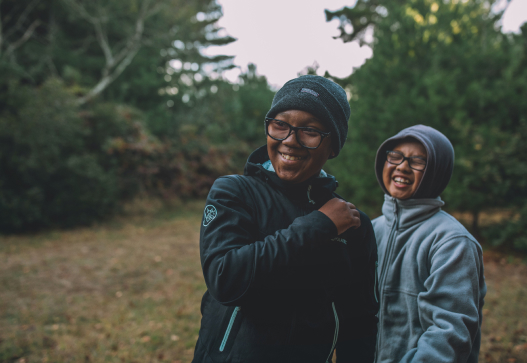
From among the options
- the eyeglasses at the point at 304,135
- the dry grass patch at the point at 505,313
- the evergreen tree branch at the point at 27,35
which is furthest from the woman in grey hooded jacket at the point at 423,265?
the evergreen tree branch at the point at 27,35

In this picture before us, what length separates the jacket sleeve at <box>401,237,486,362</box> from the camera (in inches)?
52.3

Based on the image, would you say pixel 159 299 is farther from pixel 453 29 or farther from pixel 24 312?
pixel 453 29

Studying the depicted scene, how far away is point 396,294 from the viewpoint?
1711 mm

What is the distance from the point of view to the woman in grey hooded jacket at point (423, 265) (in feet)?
4.50

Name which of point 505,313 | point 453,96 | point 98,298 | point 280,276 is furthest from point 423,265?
point 453,96

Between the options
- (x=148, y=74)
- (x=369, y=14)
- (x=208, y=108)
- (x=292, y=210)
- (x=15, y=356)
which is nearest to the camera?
(x=292, y=210)

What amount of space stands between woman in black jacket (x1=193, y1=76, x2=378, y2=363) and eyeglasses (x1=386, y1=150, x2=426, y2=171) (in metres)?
0.63

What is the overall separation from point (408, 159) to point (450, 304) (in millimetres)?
784

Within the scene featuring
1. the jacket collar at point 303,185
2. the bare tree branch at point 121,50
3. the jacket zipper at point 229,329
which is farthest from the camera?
the bare tree branch at point 121,50

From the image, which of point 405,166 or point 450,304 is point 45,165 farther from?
point 450,304

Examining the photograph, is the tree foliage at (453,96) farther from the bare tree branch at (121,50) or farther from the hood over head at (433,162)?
the bare tree branch at (121,50)

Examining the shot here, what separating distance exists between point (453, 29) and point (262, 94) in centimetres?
1290

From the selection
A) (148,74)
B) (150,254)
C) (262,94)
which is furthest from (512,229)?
(148,74)

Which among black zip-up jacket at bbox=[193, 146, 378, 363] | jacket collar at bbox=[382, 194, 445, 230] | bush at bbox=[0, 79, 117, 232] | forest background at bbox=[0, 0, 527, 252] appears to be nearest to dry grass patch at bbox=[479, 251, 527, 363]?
forest background at bbox=[0, 0, 527, 252]
